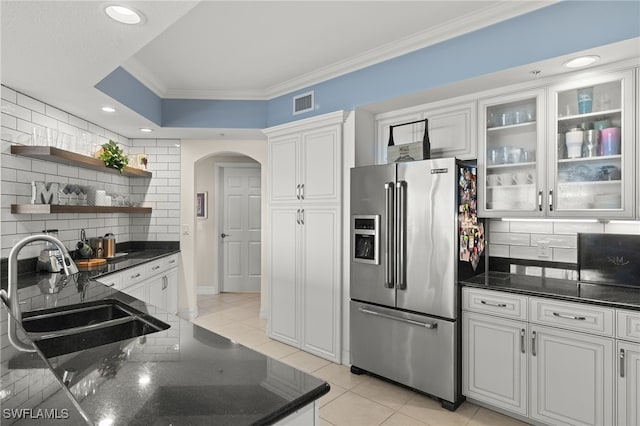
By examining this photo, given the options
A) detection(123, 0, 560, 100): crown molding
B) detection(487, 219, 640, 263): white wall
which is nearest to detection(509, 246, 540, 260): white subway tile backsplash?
detection(487, 219, 640, 263): white wall

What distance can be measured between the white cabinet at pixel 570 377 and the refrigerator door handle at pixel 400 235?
0.91 metres

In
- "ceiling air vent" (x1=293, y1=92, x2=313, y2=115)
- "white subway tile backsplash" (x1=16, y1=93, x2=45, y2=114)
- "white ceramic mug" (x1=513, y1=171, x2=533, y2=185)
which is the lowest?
"white ceramic mug" (x1=513, y1=171, x2=533, y2=185)

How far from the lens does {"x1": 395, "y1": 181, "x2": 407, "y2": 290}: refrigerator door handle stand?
286 cm

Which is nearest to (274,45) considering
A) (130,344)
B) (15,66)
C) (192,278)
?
(15,66)

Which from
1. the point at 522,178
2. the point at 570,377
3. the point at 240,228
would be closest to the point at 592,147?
the point at 522,178

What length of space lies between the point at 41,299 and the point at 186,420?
5.89 ft

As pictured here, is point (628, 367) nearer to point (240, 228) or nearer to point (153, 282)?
point (153, 282)

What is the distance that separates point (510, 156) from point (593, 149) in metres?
0.49

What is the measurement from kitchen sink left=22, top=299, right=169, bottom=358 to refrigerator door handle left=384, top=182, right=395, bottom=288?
182cm

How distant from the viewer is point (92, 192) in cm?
373

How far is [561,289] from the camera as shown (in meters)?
2.43

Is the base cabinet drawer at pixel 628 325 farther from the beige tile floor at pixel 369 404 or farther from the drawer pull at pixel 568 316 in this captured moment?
the beige tile floor at pixel 369 404

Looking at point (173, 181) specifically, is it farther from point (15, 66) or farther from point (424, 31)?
point (424, 31)

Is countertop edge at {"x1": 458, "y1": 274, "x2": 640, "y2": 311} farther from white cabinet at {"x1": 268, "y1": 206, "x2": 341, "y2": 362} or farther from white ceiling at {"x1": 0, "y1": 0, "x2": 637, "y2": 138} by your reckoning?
white ceiling at {"x1": 0, "y1": 0, "x2": 637, "y2": 138}
